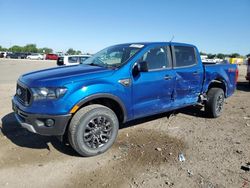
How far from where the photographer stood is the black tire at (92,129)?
3.80m

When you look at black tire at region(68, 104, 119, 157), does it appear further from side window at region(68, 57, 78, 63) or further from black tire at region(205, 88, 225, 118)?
side window at region(68, 57, 78, 63)

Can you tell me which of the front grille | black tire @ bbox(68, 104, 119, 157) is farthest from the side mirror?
the front grille

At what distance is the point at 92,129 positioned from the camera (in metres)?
4.00

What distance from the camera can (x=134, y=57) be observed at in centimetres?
447

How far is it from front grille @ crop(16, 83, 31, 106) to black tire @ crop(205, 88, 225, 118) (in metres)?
4.27

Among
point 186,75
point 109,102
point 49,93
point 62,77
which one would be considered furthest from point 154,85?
point 49,93

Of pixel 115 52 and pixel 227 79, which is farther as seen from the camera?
pixel 227 79

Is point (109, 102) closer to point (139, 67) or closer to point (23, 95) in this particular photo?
point (139, 67)

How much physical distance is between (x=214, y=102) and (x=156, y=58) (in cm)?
220

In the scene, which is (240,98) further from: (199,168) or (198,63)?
(199,168)

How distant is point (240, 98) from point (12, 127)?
8.00 meters

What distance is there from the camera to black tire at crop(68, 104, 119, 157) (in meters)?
3.80

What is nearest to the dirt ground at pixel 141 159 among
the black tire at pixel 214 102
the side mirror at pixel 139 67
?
the black tire at pixel 214 102

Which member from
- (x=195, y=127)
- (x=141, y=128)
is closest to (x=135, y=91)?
(x=141, y=128)
